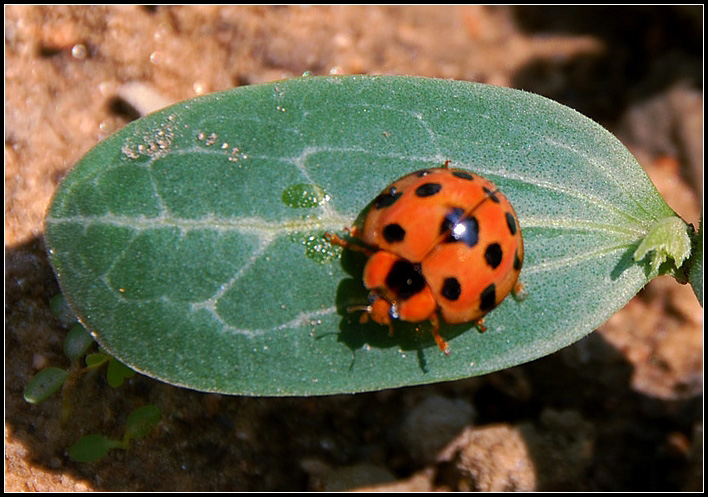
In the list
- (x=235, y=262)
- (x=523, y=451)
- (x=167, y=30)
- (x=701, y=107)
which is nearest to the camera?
(x=235, y=262)

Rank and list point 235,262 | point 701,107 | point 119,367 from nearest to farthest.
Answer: point 235,262 < point 119,367 < point 701,107

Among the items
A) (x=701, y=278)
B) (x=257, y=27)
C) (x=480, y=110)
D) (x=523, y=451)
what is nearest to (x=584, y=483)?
(x=523, y=451)

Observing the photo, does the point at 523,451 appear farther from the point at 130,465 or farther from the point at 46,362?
the point at 46,362

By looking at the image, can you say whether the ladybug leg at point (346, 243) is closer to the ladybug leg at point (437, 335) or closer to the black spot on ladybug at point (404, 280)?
the black spot on ladybug at point (404, 280)

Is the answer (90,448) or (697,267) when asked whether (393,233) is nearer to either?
(697,267)

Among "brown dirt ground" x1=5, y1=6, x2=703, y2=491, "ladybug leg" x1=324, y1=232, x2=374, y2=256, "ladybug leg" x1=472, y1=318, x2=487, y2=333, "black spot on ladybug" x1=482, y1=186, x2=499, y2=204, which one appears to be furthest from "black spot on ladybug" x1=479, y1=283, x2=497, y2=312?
"brown dirt ground" x1=5, y1=6, x2=703, y2=491

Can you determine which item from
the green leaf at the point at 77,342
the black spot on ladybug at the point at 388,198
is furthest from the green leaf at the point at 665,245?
the green leaf at the point at 77,342
